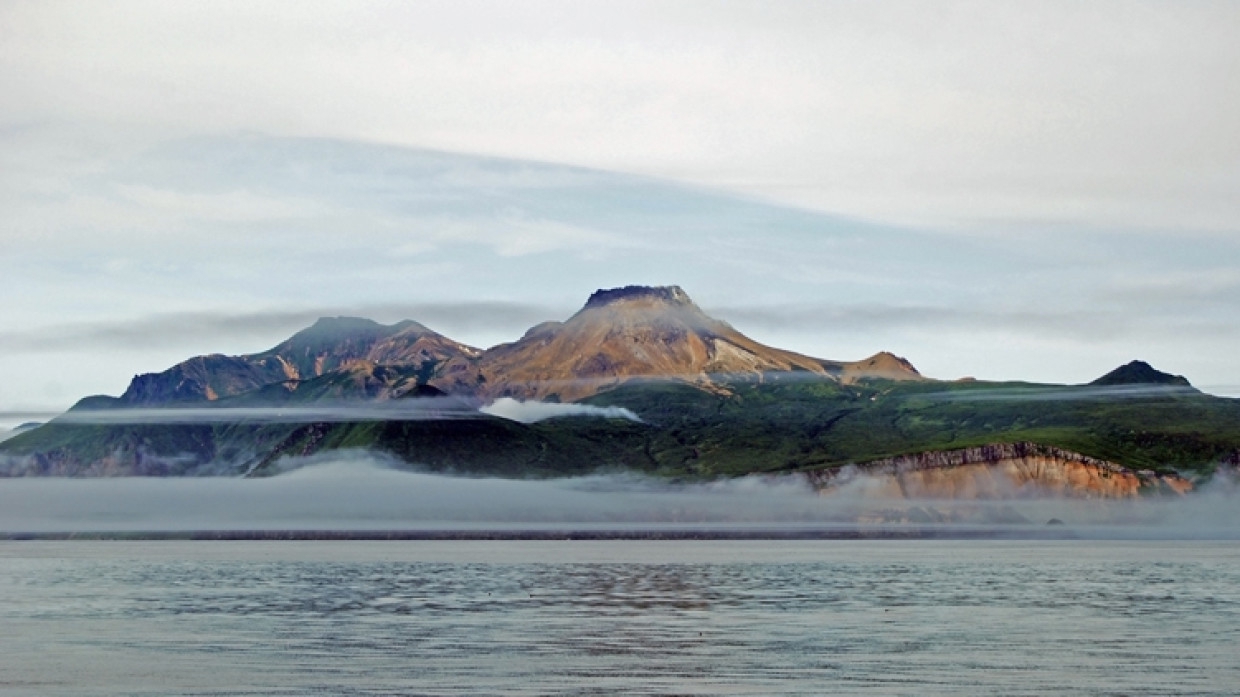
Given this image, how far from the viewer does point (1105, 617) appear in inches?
4237

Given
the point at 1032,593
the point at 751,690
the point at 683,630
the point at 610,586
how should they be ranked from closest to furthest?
the point at 751,690 → the point at 683,630 → the point at 1032,593 → the point at 610,586

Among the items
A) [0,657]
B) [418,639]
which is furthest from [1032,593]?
[0,657]

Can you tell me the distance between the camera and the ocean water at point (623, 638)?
6919cm

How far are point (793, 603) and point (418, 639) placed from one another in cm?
4134

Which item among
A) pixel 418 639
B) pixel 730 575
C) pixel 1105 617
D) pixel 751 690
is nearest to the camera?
pixel 751 690

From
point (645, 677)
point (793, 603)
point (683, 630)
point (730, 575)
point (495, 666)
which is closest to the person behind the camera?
point (645, 677)

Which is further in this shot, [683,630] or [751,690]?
[683,630]

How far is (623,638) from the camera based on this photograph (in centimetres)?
9075

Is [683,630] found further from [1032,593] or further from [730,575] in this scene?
[730,575]

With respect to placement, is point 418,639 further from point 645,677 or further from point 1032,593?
point 1032,593

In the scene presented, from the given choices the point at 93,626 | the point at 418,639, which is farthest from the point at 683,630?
the point at 93,626

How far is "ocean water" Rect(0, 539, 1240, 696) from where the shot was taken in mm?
69188

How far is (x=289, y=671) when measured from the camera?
73375mm

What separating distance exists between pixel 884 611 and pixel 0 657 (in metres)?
61.8
